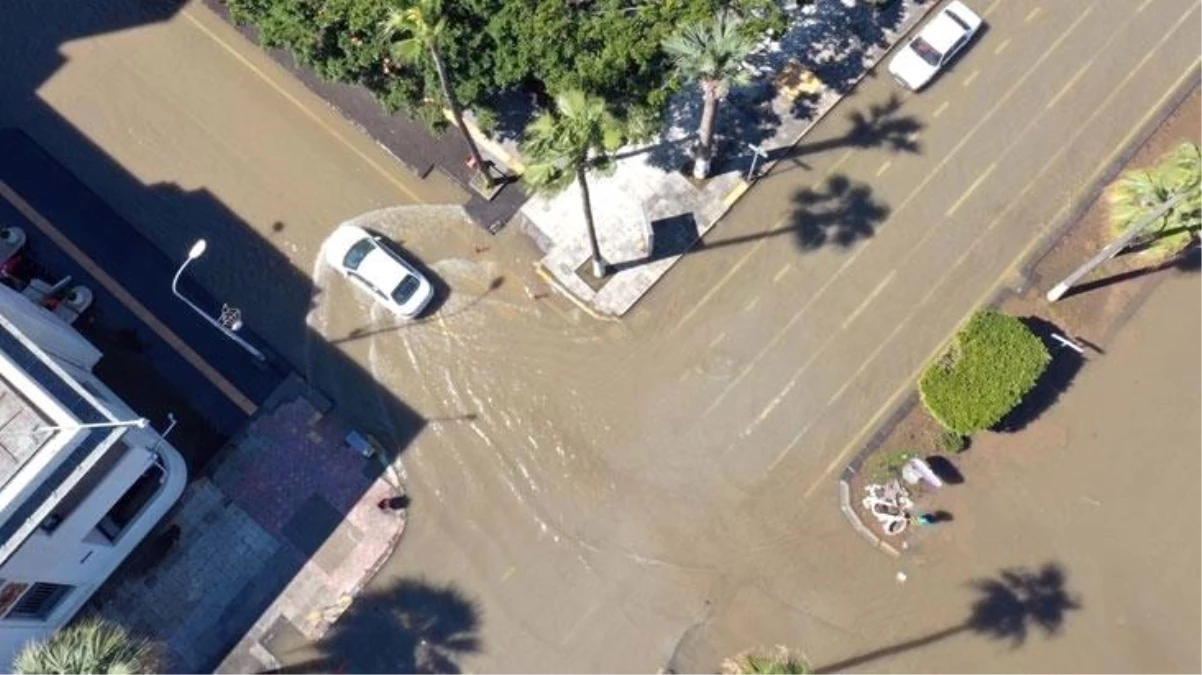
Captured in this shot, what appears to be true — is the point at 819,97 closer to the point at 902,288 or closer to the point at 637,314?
the point at 902,288

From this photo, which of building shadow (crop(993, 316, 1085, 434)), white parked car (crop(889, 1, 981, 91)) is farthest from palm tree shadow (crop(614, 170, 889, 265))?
building shadow (crop(993, 316, 1085, 434))

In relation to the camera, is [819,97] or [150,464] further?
[819,97]

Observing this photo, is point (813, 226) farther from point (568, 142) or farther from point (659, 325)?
point (568, 142)

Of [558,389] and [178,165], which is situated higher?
[558,389]

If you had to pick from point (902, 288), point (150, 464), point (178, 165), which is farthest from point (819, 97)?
point (150, 464)

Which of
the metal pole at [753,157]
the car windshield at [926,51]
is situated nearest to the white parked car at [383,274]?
the metal pole at [753,157]

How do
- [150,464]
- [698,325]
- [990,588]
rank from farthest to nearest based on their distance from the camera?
1. [698,325]
2. [990,588]
3. [150,464]

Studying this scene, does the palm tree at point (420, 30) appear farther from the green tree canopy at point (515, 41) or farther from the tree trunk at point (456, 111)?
the green tree canopy at point (515, 41)
